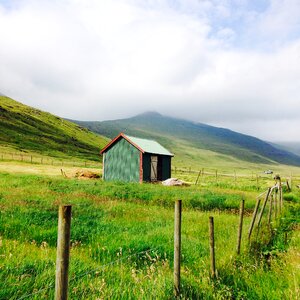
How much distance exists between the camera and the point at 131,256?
321 inches

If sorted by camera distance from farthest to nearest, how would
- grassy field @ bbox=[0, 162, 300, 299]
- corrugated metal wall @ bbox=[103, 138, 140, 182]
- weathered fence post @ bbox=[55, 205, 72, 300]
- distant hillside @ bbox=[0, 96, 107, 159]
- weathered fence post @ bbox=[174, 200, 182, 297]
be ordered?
distant hillside @ bbox=[0, 96, 107, 159] → corrugated metal wall @ bbox=[103, 138, 140, 182] → weathered fence post @ bbox=[174, 200, 182, 297] → grassy field @ bbox=[0, 162, 300, 299] → weathered fence post @ bbox=[55, 205, 72, 300]

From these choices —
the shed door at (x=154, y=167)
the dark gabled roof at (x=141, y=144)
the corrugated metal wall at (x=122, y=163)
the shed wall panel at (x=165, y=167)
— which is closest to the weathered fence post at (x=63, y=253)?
the dark gabled roof at (x=141, y=144)

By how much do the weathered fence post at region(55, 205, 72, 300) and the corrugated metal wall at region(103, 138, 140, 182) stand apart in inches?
1392

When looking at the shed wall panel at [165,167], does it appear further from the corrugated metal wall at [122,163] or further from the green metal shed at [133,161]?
the corrugated metal wall at [122,163]

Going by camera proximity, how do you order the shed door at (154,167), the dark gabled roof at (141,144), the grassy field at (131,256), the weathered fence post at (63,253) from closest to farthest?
1. the weathered fence post at (63,253)
2. the grassy field at (131,256)
3. the dark gabled roof at (141,144)
4. the shed door at (154,167)

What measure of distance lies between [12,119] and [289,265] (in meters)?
180

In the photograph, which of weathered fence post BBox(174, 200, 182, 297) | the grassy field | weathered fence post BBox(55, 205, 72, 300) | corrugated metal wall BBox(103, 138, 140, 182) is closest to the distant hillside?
corrugated metal wall BBox(103, 138, 140, 182)

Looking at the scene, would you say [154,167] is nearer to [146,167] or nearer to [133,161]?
[146,167]

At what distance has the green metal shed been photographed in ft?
128

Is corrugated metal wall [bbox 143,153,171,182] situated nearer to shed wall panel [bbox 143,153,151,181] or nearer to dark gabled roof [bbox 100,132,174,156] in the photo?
shed wall panel [bbox 143,153,151,181]

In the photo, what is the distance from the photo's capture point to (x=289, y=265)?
7.23 meters

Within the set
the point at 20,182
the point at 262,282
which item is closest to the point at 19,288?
the point at 262,282

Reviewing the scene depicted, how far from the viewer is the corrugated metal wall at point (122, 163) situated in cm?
3922

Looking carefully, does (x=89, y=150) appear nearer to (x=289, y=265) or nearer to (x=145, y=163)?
(x=145, y=163)
